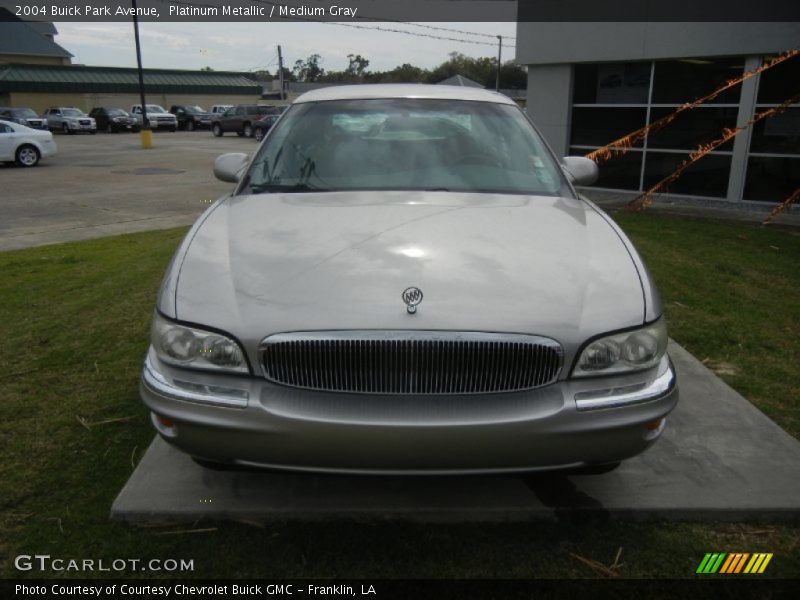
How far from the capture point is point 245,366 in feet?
7.79

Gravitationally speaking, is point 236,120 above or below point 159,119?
above

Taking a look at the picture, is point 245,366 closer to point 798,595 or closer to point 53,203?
point 798,595

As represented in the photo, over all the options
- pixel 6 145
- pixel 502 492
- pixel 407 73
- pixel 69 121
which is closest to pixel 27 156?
pixel 6 145

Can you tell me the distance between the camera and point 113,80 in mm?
54688

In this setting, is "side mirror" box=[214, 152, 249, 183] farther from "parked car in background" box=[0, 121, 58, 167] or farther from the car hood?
"parked car in background" box=[0, 121, 58, 167]

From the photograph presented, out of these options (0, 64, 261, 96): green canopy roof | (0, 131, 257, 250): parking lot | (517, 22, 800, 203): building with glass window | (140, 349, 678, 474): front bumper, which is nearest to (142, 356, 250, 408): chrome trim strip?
(140, 349, 678, 474): front bumper

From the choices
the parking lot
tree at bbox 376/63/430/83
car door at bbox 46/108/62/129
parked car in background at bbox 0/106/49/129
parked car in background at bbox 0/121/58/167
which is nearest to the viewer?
the parking lot

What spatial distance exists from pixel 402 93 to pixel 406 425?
2.57 metres

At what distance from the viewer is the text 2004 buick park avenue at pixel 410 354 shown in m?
2.29

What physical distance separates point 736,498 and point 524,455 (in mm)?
1162

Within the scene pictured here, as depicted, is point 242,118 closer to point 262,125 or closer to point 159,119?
point 262,125

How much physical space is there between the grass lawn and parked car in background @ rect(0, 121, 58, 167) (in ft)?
50.1

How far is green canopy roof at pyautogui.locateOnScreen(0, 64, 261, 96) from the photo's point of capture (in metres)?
49.2

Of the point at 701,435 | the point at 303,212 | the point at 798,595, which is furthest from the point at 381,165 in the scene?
the point at 798,595
